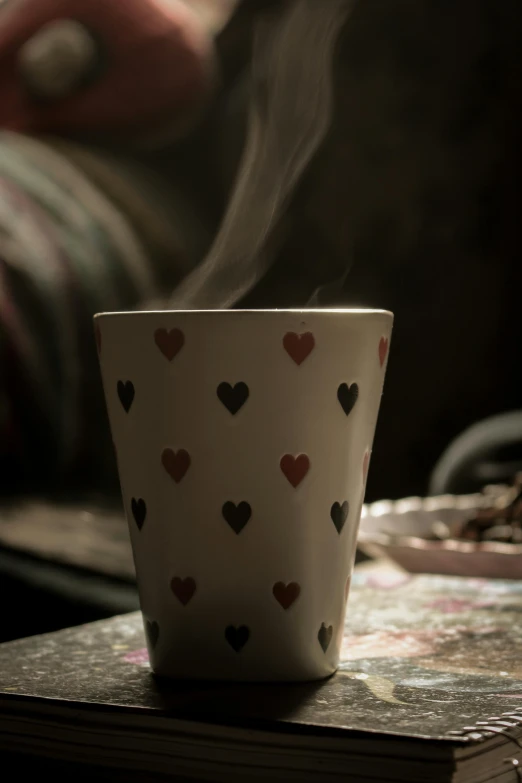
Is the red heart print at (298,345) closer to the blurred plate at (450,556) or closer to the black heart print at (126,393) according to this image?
the black heart print at (126,393)

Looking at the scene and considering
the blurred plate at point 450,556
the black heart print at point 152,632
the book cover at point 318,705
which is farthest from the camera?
the blurred plate at point 450,556

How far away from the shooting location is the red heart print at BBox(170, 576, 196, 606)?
44 centimetres

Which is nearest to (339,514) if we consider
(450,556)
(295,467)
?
(295,467)

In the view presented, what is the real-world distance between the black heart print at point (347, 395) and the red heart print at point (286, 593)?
3.1 inches

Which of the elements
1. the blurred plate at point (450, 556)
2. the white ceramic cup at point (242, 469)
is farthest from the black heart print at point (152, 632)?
the blurred plate at point (450, 556)

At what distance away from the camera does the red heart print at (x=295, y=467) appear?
430 millimetres

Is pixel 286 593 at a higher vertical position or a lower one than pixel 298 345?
lower

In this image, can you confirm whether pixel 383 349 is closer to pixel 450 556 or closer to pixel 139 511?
pixel 139 511

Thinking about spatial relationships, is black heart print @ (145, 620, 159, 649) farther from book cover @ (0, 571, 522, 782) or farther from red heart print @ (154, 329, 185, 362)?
red heart print @ (154, 329, 185, 362)

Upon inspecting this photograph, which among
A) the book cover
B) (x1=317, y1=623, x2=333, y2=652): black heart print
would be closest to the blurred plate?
the book cover

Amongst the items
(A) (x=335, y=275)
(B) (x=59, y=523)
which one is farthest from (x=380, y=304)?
(B) (x=59, y=523)

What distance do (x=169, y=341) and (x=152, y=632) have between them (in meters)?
0.13

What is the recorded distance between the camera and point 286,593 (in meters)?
0.44

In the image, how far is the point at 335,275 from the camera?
1435 millimetres
